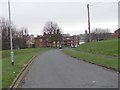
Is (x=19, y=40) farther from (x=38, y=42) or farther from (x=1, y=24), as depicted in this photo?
(x=38, y=42)

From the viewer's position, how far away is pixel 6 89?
12.8 meters

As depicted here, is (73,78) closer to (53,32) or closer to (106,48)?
(106,48)

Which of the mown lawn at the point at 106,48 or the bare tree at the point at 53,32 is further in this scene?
the bare tree at the point at 53,32

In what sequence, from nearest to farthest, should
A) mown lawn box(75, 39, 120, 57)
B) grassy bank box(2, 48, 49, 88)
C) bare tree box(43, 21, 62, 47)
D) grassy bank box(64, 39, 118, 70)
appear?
grassy bank box(2, 48, 49, 88) → grassy bank box(64, 39, 118, 70) → mown lawn box(75, 39, 120, 57) → bare tree box(43, 21, 62, 47)

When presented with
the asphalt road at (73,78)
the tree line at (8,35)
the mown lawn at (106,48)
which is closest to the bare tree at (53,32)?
the tree line at (8,35)

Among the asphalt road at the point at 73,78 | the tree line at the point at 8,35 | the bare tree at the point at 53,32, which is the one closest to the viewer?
the asphalt road at the point at 73,78

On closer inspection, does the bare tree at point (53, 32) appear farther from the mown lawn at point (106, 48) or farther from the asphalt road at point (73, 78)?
the asphalt road at point (73, 78)

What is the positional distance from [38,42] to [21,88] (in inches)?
6721

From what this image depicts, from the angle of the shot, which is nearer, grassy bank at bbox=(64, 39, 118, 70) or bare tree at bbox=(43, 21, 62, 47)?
grassy bank at bbox=(64, 39, 118, 70)

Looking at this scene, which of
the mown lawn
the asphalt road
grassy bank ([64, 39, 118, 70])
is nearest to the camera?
the asphalt road

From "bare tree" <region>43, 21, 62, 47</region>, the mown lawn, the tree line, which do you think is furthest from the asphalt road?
"bare tree" <region>43, 21, 62, 47</region>

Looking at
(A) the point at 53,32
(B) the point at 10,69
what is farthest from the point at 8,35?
(B) the point at 10,69

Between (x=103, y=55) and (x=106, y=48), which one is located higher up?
(x=106, y=48)

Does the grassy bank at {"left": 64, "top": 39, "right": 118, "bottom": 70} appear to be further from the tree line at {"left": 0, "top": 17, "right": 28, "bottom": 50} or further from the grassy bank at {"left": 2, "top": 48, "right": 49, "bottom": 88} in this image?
the tree line at {"left": 0, "top": 17, "right": 28, "bottom": 50}
